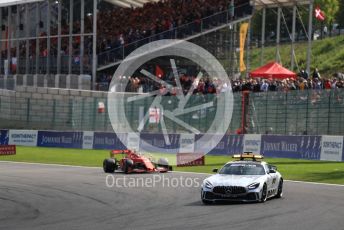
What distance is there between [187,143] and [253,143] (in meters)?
4.43

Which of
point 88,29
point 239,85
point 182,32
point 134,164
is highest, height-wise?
point 88,29

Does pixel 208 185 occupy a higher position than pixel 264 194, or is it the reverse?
pixel 208 185

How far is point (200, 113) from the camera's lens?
1668 inches

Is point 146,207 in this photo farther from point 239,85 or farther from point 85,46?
point 85,46

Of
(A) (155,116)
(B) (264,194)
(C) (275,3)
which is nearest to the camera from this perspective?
(B) (264,194)

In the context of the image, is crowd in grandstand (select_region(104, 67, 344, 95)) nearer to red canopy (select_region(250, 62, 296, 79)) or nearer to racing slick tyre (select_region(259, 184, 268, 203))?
red canopy (select_region(250, 62, 296, 79))

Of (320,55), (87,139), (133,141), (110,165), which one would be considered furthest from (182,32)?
(320,55)

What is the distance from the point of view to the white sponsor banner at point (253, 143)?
3728 cm

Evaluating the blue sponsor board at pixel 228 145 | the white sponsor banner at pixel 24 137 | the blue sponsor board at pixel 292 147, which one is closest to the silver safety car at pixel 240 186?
the blue sponsor board at pixel 292 147

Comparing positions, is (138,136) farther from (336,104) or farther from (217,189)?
(217,189)

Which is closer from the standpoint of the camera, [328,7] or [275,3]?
[275,3]

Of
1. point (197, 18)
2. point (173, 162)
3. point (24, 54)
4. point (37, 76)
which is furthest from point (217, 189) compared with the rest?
point (24, 54)

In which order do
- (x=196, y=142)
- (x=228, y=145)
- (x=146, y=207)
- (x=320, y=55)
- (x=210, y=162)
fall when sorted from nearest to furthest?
1. (x=146, y=207)
2. (x=210, y=162)
3. (x=228, y=145)
4. (x=196, y=142)
5. (x=320, y=55)

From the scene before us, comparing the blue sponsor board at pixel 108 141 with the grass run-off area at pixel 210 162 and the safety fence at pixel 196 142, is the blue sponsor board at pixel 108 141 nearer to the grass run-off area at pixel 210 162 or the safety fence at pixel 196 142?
the safety fence at pixel 196 142
